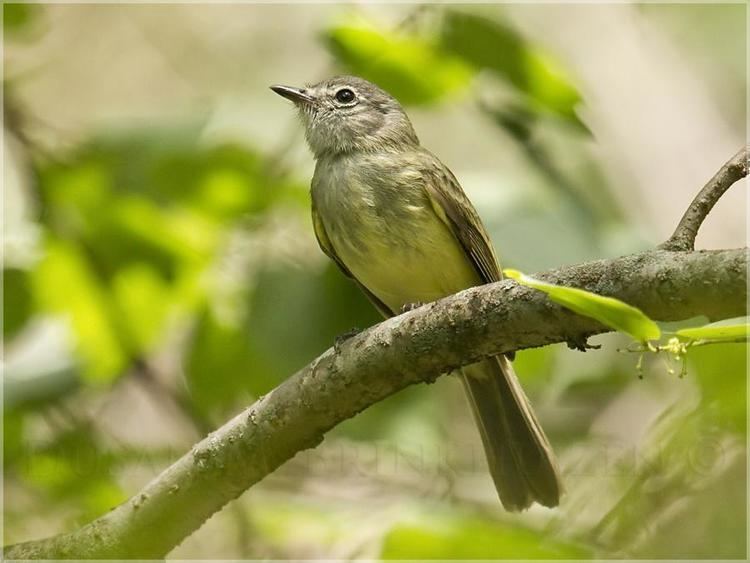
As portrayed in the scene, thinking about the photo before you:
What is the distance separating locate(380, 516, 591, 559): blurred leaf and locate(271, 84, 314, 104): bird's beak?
247cm

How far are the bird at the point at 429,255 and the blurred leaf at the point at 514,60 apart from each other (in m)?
0.49

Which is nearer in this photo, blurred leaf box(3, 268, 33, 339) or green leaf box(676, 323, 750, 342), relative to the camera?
green leaf box(676, 323, 750, 342)

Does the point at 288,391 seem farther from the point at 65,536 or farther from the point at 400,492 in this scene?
the point at 400,492

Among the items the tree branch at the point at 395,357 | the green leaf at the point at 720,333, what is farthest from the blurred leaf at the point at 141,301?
the green leaf at the point at 720,333

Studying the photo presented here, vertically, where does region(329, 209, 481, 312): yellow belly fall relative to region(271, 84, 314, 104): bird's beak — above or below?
below

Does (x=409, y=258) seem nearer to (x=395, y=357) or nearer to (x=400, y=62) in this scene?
(x=400, y=62)

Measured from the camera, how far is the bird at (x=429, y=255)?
392 cm

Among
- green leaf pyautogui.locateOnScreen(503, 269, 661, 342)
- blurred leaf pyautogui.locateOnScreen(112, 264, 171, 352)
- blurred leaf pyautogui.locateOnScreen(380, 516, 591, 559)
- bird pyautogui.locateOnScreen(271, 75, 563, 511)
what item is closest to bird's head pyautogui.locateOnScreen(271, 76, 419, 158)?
bird pyautogui.locateOnScreen(271, 75, 563, 511)

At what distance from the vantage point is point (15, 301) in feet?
12.9

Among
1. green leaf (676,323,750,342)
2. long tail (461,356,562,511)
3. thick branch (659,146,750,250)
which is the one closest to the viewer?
green leaf (676,323,750,342)

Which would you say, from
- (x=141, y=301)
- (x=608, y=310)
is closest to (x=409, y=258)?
(x=141, y=301)

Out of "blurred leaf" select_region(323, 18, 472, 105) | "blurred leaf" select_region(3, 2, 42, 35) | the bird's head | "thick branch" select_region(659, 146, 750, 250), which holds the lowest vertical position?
the bird's head

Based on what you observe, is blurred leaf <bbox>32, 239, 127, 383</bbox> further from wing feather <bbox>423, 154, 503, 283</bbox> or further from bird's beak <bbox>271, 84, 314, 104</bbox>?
wing feather <bbox>423, 154, 503, 283</bbox>

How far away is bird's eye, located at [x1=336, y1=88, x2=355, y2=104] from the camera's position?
489cm
